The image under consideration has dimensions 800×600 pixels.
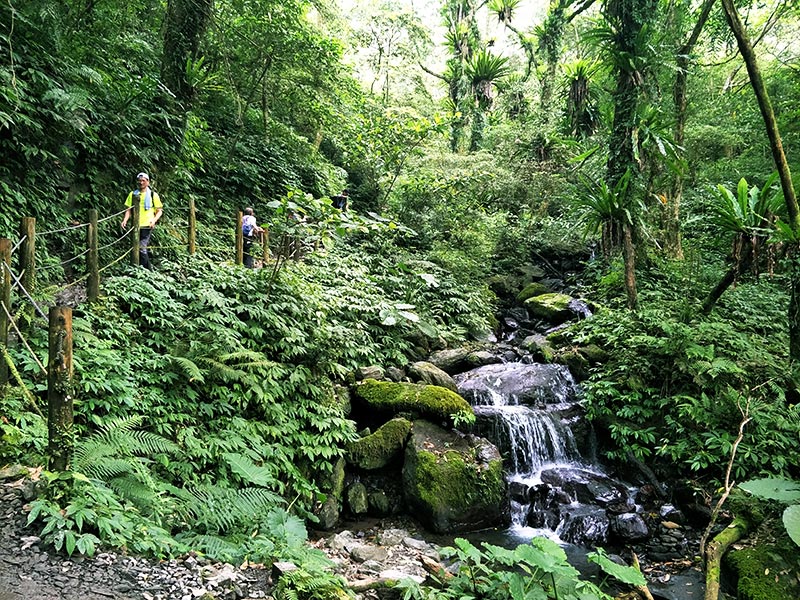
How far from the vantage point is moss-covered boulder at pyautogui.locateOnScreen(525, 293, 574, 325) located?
11641mm

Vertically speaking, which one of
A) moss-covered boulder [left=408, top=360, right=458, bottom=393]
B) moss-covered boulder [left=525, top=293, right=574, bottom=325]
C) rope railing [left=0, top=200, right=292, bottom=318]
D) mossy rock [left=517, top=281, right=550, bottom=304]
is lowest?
moss-covered boulder [left=408, top=360, right=458, bottom=393]

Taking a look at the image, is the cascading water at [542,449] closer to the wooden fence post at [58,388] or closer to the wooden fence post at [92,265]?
the wooden fence post at [58,388]

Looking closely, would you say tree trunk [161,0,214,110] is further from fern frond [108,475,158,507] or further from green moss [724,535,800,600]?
green moss [724,535,800,600]

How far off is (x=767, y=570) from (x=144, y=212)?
886 cm

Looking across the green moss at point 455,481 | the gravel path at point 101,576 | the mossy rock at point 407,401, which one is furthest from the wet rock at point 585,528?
the gravel path at point 101,576

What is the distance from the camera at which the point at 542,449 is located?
297 inches

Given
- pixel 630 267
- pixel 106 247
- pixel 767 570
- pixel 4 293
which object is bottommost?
pixel 767 570

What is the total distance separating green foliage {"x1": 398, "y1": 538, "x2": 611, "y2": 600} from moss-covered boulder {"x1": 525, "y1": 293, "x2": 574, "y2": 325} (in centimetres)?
887

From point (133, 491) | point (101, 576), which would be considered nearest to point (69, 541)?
point (101, 576)

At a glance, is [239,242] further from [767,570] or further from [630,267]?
[767,570]

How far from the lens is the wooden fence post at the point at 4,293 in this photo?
4.44m

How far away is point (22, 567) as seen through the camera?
2.81 m

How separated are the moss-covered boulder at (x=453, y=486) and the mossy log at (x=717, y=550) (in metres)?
2.62

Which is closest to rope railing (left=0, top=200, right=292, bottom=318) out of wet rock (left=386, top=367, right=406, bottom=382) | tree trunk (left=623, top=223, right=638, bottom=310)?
wet rock (left=386, top=367, right=406, bottom=382)
